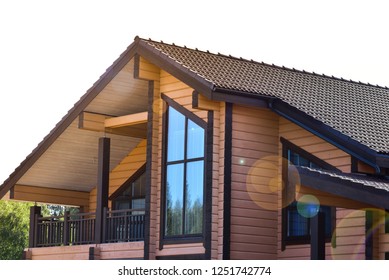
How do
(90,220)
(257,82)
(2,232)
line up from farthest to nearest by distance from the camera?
(2,232)
(90,220)
(257,82)

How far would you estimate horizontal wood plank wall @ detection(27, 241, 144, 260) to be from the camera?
2200cm

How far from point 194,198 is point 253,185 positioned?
130 cm

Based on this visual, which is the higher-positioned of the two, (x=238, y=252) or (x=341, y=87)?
(x=341, y=87)

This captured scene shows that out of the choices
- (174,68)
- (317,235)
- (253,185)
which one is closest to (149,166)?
(174,68)

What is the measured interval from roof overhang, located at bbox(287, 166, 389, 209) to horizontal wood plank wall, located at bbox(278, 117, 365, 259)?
2.98 m

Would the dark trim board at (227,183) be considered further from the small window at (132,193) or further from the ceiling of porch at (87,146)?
the small window at (132,193)

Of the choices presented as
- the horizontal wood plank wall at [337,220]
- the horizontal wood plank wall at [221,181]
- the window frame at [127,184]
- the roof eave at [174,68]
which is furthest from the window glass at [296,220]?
the window frame at [127,184]

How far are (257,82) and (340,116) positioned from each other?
218cm

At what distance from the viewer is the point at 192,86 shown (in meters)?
20.2

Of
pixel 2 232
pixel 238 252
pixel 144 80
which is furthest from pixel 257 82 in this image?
pixel 2 232

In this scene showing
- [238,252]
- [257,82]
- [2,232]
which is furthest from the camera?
[2,232]

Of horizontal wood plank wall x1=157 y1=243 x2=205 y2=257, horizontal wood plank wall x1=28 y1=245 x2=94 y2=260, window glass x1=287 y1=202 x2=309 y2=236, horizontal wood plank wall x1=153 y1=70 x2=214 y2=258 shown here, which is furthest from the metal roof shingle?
horizontal wood plank wall x1=28 y1=245 x2=94 y2=260

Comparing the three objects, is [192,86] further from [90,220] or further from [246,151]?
[90,220]

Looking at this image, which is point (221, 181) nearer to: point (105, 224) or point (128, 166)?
point (105, 224)
